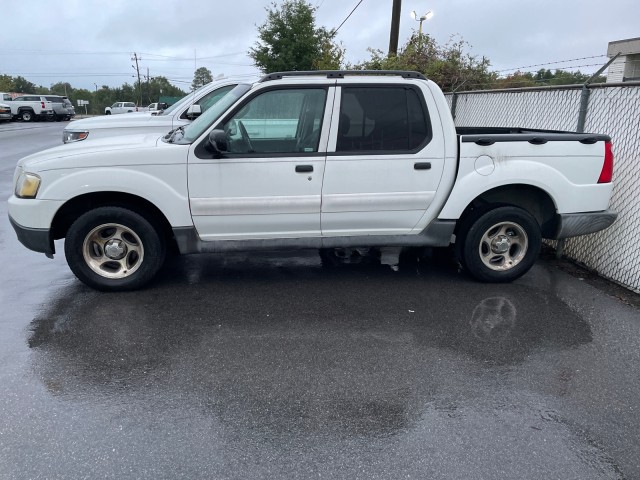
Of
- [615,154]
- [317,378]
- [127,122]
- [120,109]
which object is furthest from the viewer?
[120,109]

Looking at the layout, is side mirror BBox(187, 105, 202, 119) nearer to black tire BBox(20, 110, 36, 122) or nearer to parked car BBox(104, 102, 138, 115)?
parked car BBox(104, 102, 138, 115)

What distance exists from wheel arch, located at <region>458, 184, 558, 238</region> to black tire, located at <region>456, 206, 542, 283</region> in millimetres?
101

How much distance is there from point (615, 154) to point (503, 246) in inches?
66.2

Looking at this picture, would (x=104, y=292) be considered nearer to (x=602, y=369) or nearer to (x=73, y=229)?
(x=73, y=229)

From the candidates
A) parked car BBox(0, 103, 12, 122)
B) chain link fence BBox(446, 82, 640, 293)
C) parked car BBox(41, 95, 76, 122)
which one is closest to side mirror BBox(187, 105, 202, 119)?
chain link fence BBox(446, 82, 640, 293)

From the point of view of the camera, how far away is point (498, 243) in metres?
5.61

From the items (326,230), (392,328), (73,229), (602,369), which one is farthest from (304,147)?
(602,369)

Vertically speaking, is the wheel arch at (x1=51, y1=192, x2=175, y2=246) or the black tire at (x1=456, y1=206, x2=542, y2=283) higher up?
the wheel arch at (x1=51, y1=192, x2=175, y2=246)

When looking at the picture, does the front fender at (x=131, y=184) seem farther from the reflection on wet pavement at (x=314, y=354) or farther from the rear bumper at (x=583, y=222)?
the rear bumper at (x=583, y=222)

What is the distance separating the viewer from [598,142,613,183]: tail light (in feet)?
17.7

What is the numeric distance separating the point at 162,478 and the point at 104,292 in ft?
9.46

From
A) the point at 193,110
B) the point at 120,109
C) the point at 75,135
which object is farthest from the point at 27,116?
the point at 193,110

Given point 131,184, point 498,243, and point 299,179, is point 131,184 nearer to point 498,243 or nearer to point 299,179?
point 299,179

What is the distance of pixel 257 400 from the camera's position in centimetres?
350
